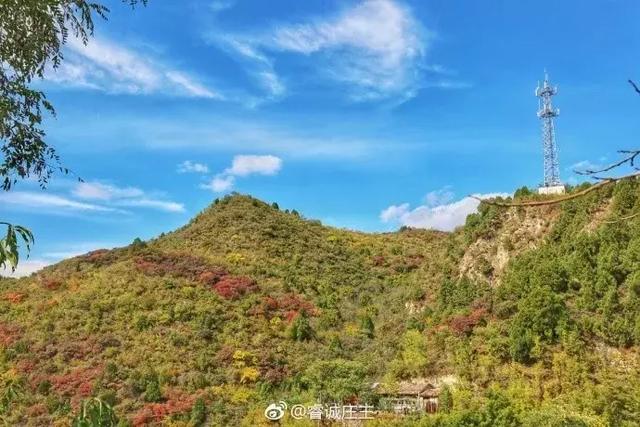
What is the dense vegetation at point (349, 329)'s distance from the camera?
23484 mm

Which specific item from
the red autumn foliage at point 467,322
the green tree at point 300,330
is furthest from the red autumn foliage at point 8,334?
the red autumn foliage at point 467,322

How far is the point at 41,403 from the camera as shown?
2903 centimetres

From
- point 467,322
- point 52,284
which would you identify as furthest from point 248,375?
point 52,284

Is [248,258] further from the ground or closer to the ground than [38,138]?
further from the ground

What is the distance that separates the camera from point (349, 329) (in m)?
36.5

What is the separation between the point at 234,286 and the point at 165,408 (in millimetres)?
13150

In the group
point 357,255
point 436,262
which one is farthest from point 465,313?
point 357,255

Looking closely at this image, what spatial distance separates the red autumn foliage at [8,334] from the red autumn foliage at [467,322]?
23.4 m

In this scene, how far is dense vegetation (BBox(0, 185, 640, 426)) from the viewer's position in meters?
23.5

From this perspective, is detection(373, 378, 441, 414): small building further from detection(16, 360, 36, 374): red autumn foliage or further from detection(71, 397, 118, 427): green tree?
detection(71, 397, 118, 427): green tree

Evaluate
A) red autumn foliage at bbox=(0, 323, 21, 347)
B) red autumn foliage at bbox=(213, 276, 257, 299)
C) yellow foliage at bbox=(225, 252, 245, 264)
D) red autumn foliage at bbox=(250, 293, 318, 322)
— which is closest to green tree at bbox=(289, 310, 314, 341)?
red autumn foliage at bbox=(250, 293, 318, 322)

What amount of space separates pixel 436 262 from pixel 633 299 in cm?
1340

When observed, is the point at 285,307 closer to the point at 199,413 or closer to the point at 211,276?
the point at 211,276

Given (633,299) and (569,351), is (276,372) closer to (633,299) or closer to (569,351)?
(569,351)
